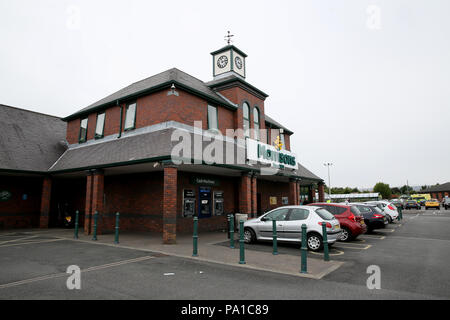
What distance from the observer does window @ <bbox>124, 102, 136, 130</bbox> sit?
48.0ft

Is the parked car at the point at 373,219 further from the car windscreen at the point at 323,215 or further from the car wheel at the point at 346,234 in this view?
the car windscreen at the point at 323,215

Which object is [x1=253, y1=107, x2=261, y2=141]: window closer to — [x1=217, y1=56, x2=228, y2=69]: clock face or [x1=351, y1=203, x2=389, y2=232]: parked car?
[x1=217, y1=56, x2=228, y2=69]: clock face

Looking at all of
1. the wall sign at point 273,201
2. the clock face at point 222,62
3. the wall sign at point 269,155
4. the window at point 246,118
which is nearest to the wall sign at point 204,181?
the wall sign at point 269,155

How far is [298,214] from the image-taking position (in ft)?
32.5

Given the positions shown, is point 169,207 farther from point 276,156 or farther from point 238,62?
point 238,62

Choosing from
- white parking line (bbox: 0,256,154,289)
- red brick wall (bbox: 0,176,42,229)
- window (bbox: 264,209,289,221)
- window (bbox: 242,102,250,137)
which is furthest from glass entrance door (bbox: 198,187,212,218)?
red brick wall (bbox: 0,176,42,229)

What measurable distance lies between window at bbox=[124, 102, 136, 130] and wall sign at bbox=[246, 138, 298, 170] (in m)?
6.38

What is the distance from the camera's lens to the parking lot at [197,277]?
5164 millimetres

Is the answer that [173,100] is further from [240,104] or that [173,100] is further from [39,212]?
[39,212]

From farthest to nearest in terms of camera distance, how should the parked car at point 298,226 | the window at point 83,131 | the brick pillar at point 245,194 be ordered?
the window at point 83,131 < the brick pillar at point 245,194 < the parked car at point 298,226

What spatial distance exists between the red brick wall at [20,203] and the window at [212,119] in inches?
490

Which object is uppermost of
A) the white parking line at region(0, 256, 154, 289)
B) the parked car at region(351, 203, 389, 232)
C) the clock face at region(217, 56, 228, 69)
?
the clock face at region(217, 56, 228, 69)
